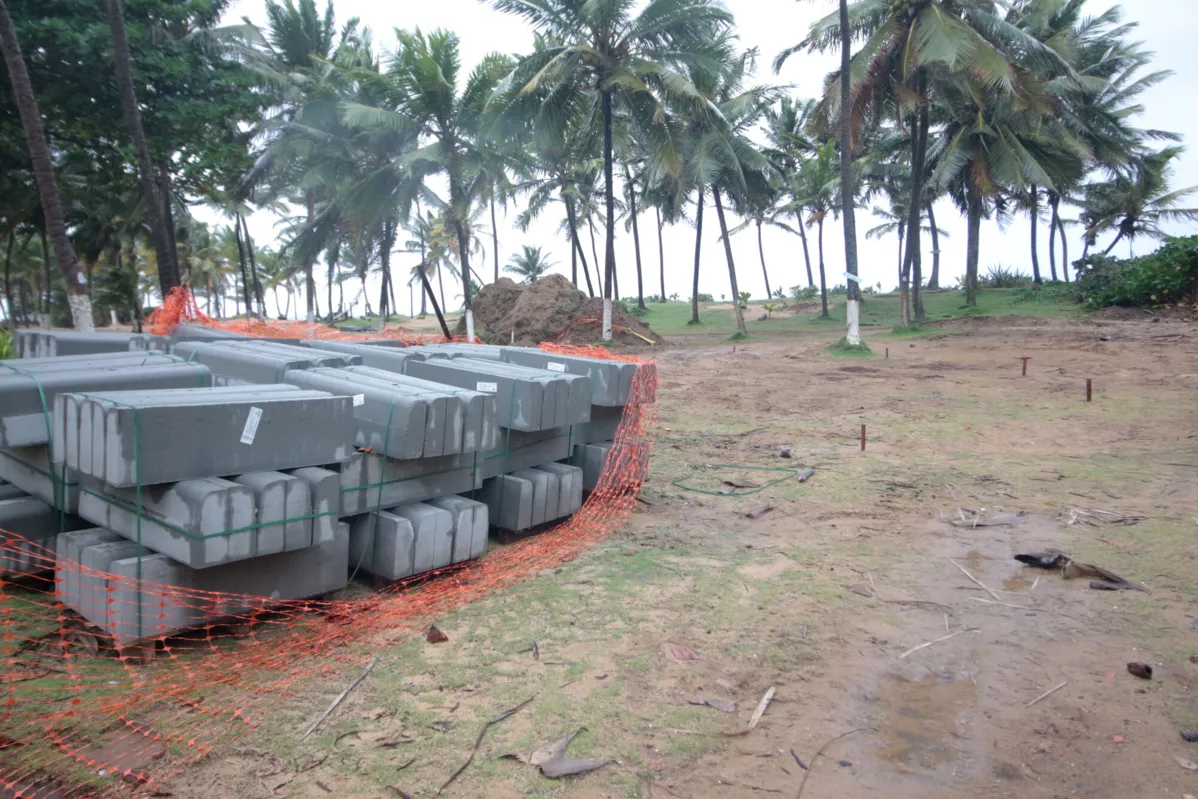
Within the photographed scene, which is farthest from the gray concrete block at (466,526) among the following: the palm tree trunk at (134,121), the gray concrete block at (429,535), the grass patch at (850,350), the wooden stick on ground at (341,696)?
the grass patch at (850,350)

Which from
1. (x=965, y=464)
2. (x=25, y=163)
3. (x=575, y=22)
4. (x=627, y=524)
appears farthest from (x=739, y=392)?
(x=25, y=163)

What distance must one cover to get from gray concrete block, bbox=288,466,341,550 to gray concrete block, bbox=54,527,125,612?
970mm

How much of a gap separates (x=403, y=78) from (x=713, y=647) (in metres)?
19.4

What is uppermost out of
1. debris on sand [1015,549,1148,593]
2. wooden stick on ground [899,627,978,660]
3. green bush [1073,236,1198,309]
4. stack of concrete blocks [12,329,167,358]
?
green bush [1073,236,1198,309]

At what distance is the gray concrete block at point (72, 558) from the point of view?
3.80 meters

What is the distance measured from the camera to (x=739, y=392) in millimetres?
12953

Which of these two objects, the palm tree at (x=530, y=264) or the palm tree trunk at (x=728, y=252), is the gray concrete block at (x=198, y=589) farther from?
the palm tree at (x=530, y=264)

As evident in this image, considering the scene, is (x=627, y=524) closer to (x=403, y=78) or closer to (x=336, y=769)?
(x=336, y=769)

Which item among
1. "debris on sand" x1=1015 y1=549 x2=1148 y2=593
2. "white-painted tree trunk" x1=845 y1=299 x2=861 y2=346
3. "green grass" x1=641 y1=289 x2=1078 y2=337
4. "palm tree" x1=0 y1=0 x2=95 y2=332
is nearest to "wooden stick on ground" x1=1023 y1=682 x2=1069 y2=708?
"debris on sand" x1=1015 y1=549 x2=1148 y2=593

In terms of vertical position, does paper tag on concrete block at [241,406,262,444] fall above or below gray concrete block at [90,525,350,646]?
above

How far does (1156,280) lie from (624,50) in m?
16.1

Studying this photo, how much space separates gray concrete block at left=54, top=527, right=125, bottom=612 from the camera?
3801mm

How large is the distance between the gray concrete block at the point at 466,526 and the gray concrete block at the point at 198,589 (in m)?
0.77

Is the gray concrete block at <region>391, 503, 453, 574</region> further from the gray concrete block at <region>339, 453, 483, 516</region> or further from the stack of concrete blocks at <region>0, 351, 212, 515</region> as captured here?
the stack of concrete blocks at <region>0, 351, 212, 515</region>
